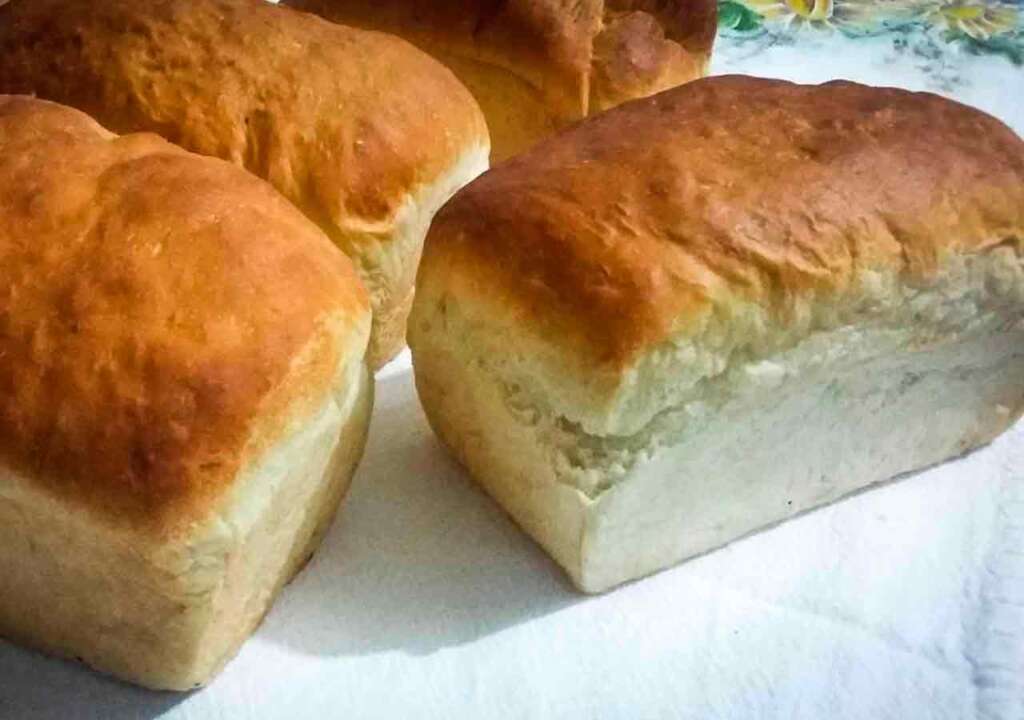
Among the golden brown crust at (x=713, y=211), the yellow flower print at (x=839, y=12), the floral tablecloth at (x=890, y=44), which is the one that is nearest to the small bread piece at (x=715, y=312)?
the golden brown crust at (x=713, y=211)

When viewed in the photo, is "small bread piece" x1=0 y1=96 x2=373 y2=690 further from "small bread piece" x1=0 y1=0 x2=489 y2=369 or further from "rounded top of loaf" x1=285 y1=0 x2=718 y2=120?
"rounded top of loaf" x1=285 y1=0 x2=718 y2=120

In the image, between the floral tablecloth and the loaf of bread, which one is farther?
the floral tablecloth

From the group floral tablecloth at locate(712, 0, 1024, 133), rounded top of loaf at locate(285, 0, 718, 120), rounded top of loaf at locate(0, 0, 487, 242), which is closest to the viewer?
rounded top of loaf at locate(0, 0, 487, 242)

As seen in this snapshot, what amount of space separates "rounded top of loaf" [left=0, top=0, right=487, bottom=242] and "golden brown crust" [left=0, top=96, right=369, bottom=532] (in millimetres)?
147

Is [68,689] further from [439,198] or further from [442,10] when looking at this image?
[442,10]

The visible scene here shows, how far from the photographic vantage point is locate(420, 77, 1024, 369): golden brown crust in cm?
91

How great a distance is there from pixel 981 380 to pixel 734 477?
29cm

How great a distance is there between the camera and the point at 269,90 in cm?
118

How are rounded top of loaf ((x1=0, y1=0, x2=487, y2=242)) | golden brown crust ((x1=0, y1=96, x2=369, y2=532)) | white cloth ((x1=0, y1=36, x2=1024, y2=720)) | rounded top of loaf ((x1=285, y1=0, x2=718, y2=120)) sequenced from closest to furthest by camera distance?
golden brown crust ((x1=0, y1=96, x2=369, y2=532)), white cloth ((x1=0, y1=36, x2=1024, y2=720)), rounded top of loaf ((x1=0, y1=0, x2=487, y2=242)), rounded top of loaf ((x1=285, y1=0, x2=718, y2=120))

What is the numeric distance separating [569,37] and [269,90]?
1.45 ft

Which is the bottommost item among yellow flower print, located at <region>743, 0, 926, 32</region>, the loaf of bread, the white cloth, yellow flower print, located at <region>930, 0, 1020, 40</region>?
the white cloth

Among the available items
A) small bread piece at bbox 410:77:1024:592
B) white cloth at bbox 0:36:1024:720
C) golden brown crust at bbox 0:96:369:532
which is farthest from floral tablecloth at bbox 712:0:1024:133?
golden brown crust at bbox 0:96:369:532

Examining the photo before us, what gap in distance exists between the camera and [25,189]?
0.94 meters

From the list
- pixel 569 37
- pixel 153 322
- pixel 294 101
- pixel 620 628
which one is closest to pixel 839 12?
pixel 569 37
